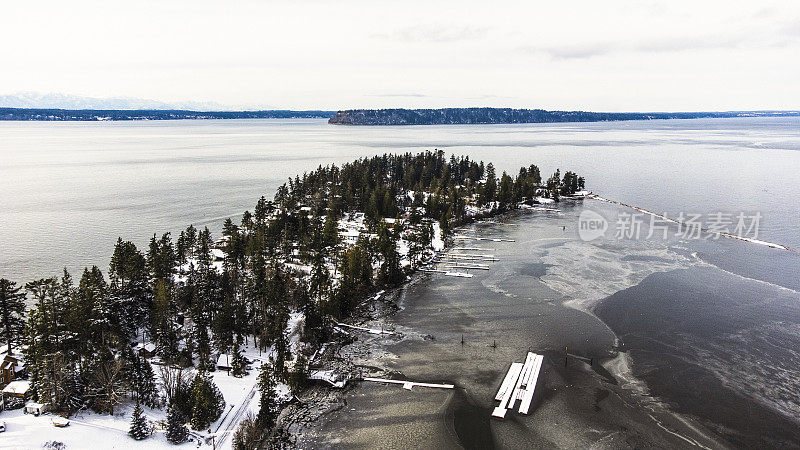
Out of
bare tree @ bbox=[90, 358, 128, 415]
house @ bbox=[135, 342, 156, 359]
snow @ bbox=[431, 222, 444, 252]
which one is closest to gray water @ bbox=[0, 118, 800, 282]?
house @ bbox=[135, 342, 156, 359]

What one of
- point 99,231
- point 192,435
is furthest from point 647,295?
point 99,231

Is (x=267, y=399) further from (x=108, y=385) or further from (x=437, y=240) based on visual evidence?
(x=437, y=240)

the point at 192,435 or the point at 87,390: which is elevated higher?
the point at 87,390

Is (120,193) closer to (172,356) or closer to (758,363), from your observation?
(172,356)

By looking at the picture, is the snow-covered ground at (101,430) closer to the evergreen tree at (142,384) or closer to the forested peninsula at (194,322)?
the forested peninsula at (194,322)

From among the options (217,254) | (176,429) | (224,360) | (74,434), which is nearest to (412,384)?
(224,360)

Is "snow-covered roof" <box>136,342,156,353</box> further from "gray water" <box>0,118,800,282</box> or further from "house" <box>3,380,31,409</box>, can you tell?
"gray water" <box>0,118,800,282</box>
